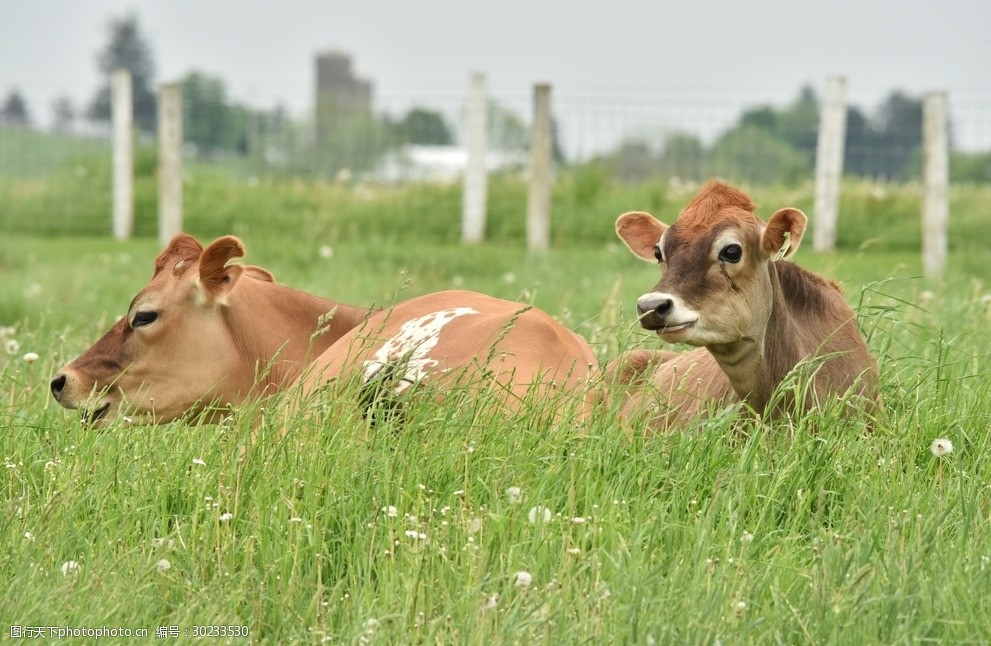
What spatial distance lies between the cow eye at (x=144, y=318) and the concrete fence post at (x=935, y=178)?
966 centimetres

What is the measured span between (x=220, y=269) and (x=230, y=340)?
0.28 metres

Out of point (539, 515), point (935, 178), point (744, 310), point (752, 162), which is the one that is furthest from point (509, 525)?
point (752, 162)

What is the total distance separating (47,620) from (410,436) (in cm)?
128

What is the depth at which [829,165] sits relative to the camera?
14.0 m

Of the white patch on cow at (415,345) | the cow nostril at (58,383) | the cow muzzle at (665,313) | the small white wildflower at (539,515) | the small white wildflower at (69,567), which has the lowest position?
the small white wildflower at (69,567)

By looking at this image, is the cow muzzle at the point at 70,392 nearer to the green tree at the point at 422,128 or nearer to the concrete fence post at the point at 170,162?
the concrete fence post at the point at 170,162

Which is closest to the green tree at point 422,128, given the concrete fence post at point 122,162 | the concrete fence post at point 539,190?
the concrete fence post at point 539,190

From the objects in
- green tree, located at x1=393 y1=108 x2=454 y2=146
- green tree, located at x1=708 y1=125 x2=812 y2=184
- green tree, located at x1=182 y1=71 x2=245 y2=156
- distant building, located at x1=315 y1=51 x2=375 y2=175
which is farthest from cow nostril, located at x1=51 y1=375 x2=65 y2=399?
green tree, located at x1=182 y1=71 x2=245 y2=156

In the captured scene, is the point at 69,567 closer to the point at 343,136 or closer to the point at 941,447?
the point at 941,447

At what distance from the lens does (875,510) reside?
3.67m

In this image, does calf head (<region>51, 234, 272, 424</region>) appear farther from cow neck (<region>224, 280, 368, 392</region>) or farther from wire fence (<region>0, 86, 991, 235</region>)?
A: wire fence (<region>0, 86, 991, 235</region>)

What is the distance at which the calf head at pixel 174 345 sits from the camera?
5.09m

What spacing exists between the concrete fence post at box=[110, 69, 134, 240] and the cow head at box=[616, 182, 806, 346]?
11.7 meters

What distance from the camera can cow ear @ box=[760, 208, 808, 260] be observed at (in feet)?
15.2
